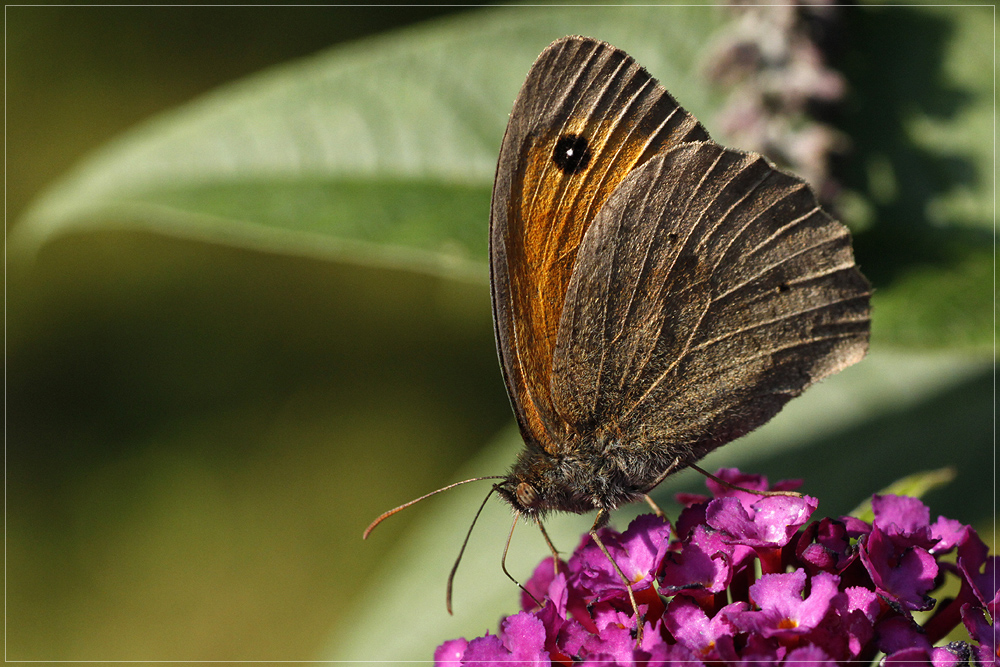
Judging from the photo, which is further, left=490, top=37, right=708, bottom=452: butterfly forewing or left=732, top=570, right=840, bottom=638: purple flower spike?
left=490, top=37, right=708, bottom=452: butterfly forewing

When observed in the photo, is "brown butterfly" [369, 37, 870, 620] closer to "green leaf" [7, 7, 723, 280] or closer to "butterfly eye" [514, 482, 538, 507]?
"butterfly eye" [514, 482, 538, 507]

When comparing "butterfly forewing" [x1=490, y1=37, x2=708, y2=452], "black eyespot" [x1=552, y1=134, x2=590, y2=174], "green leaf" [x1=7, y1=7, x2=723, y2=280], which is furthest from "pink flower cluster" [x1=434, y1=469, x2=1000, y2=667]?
"green leaf" [x1=7, y1=7, x2=723, y2=280]

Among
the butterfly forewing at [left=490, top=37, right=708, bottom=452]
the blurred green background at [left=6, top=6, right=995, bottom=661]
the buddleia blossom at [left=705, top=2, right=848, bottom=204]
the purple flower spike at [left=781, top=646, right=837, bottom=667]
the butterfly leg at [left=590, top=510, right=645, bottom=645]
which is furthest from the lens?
the blurred green background at [left=6, top=6, right=995, bottom=661]

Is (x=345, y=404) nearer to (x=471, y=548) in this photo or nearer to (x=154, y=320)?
(x=154, y=320)

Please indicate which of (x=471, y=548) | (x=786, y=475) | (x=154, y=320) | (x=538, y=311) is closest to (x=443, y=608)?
(x=471, y=548)

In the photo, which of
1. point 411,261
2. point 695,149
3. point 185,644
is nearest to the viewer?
point 695,149

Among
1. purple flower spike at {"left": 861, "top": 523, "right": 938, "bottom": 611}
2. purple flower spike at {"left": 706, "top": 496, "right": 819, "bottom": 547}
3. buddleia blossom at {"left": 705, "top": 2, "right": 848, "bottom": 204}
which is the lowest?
purple flower spike at {"left": 861, "top": 523, "right": 938, "bottom": 611}


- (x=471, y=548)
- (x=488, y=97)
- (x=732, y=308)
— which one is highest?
(x=488, y=97)
